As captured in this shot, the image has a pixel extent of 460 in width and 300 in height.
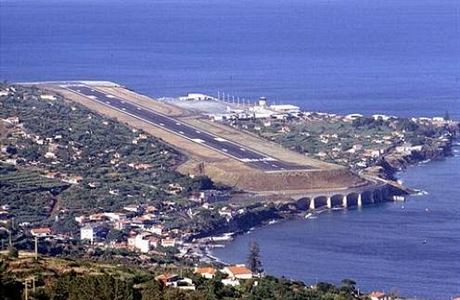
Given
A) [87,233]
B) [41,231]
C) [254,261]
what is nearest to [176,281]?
[254,261]

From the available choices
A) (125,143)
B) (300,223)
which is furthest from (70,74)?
(300,223)

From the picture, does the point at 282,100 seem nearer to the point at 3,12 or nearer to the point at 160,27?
the point at 160,27

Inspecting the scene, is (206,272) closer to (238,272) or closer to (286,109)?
(238,272)

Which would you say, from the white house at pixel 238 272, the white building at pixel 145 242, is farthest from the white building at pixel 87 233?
the white house at pixel 238 272

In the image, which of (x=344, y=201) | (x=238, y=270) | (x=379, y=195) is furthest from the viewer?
(x=379, y=195)

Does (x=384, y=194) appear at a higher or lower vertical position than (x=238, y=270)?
higher

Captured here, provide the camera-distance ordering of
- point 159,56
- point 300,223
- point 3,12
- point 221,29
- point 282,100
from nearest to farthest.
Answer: point 300,223, point 282,100, point 159,56, point 221,29, point 3,12
